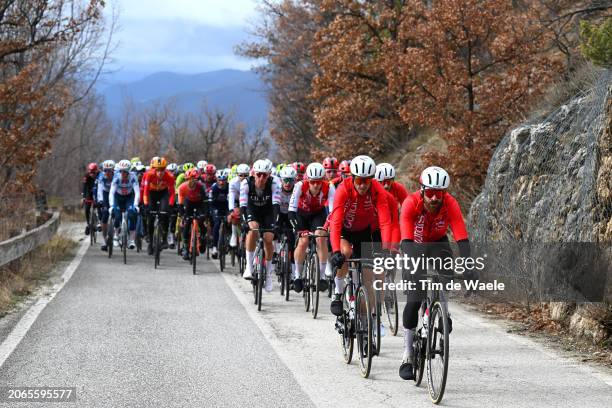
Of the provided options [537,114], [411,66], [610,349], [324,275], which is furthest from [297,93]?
[610,349]

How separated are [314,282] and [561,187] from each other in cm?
347

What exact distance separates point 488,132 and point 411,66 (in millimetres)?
2224

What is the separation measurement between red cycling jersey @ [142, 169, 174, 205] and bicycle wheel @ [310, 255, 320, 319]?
757cm

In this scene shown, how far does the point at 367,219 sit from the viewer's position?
9844 millimetres

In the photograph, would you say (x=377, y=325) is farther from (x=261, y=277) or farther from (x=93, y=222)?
(x=93, y=222)

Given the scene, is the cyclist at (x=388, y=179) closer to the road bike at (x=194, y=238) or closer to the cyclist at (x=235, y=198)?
the cyclist at (x=235, y=198)

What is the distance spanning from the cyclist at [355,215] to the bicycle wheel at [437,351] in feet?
4.36

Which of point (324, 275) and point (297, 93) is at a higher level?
point (297, 93)

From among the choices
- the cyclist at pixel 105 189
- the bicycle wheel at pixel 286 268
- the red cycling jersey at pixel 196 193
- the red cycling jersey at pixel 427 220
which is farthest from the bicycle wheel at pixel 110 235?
the red cycling jersey at pixel 427 220

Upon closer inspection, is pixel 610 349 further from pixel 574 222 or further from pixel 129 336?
pixel 129 336

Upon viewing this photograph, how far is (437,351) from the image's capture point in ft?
24.1

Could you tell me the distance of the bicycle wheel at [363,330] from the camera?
8198mm

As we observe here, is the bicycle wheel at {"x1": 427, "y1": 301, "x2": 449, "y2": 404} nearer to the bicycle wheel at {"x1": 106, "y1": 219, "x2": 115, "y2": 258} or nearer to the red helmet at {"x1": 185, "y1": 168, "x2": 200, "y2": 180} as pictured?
the red helmet at {"x1": 185, "y1": 168, "x2": 200, "y2": 180}

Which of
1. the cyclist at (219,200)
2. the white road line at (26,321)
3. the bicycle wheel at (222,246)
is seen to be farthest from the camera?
the cyclist at (219,200)
